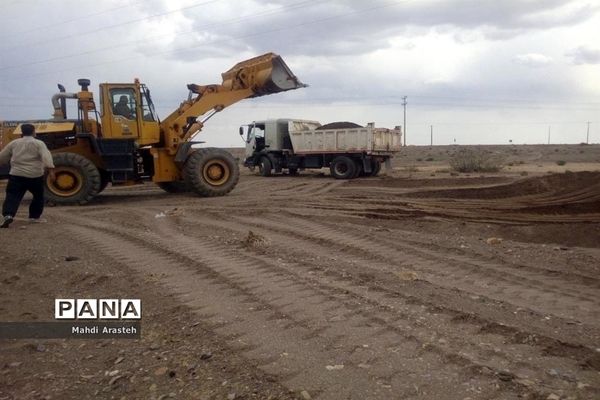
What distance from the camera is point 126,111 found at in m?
15.0

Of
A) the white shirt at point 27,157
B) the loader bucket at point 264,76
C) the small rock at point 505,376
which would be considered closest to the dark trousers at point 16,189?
the white shirt at point 27,157

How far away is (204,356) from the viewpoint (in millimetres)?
4344

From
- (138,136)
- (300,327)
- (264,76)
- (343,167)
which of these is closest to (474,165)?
(343,167)

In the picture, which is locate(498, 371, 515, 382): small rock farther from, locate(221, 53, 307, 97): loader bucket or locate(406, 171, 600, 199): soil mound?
locate(221, 53, 307, 97): loader bucket

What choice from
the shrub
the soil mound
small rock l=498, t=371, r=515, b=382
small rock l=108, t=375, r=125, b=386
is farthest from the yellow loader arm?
the shrub

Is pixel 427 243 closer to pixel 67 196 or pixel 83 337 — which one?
pixel 83 337

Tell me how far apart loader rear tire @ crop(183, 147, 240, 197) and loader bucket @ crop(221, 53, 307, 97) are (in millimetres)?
2066

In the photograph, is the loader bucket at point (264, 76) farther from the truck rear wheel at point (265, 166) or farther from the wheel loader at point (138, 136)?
the truck rear wheel at point (265, 166)

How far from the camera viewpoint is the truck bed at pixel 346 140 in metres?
24.8

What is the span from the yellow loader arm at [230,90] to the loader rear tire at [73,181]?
2.20 metres

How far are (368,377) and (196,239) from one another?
5.62 m

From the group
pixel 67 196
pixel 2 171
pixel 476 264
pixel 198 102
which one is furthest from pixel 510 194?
pixel 2 171

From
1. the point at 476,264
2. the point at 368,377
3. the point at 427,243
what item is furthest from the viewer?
the point at 427,243

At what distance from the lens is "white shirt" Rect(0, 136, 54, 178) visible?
33.0 ft
